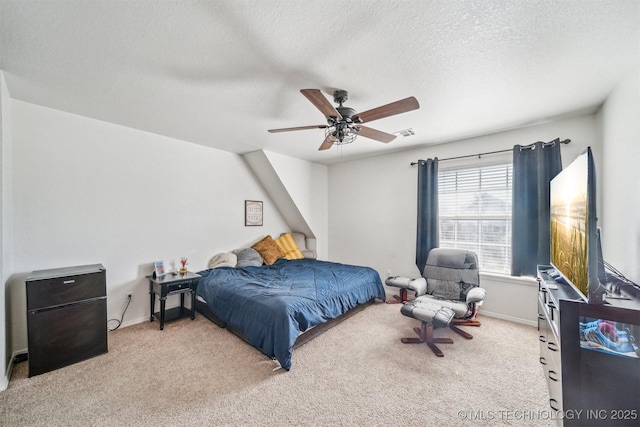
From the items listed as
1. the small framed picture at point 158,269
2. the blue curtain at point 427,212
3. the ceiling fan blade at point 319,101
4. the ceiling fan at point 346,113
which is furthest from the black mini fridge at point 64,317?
the blue curtain at point 427,212

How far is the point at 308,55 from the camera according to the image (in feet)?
5.85

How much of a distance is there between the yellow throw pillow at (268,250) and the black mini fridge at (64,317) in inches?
88.0

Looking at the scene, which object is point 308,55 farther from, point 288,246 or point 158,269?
point 288,246

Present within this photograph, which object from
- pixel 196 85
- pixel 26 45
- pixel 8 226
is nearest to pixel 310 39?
pixel 196 85

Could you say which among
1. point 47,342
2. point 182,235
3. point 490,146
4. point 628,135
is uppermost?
point 490,146

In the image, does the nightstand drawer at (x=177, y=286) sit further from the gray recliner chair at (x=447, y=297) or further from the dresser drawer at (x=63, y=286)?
the gray recliner chair at (x=447, y=297)

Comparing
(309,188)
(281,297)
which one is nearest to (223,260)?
(281,297)

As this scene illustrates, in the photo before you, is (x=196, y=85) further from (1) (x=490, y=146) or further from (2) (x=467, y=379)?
(1) (x=490, y=146)

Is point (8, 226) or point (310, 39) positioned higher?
point (310, 39)

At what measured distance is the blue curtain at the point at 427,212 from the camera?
12.8 feet

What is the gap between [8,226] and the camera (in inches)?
88.2

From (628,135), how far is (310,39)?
257cm

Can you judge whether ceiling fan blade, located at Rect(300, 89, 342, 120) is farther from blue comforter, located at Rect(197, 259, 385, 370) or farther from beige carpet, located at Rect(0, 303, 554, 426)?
beige carpet, located at Rect(0, 303, 554, 426)

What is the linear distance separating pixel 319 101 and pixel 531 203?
9.69 feet
